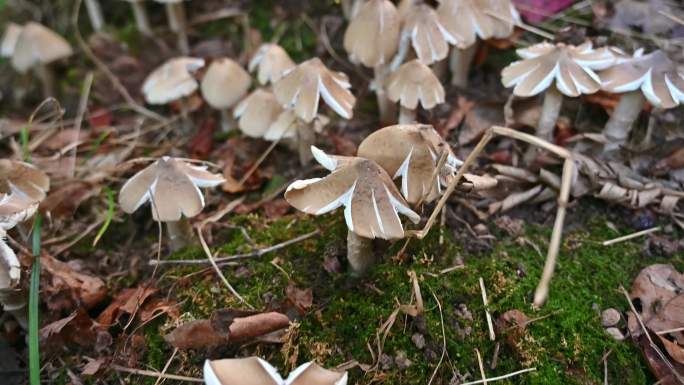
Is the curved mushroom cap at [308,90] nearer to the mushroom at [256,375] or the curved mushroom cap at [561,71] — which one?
the curved mushroom cap at [561,71]

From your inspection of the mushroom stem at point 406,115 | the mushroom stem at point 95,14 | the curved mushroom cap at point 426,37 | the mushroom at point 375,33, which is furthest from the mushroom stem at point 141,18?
the mushroom stem at point 406,115

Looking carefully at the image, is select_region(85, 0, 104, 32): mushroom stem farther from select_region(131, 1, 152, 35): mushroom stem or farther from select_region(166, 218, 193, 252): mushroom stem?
select_region(166, 218, 193, 252): mushroom stem

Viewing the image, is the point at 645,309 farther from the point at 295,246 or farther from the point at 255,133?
the point at 255,133

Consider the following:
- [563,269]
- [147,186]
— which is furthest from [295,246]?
[563,269]

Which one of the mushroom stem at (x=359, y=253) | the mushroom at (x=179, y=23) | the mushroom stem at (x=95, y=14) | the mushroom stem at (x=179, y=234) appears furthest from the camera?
the mushroom stem at (x=95, y=14)

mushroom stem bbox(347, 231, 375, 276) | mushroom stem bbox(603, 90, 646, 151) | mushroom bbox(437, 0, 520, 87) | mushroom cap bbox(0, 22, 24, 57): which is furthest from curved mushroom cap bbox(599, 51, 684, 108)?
mushroom cap bbox(0, 22, 24, 57)

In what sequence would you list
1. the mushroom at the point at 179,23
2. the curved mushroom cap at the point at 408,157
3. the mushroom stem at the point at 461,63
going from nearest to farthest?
1. the curved mushroom cap at the point at 408,157
2. the mushroom stem at the point at 461,63
3. the mushroom at the point at 179,23

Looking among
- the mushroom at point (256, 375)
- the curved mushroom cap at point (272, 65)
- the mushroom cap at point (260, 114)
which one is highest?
the curved mushroom cap at point (272, 65)
